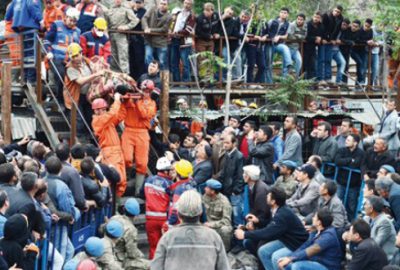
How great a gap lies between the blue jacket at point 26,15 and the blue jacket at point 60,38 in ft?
2.05

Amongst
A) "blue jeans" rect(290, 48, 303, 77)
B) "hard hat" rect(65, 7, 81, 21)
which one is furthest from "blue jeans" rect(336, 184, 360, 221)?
"hard hat" rect(65, 7, 81, 21)

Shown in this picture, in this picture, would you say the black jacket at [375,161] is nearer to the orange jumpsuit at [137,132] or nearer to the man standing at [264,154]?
the man standing at [264,154]

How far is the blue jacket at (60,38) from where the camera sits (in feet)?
50.5

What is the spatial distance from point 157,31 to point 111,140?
3.78m

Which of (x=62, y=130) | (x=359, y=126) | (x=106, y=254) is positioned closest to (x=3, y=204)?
(x=106, y=254)

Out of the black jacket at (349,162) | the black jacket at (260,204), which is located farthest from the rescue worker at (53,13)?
the black jacket at (349,162)

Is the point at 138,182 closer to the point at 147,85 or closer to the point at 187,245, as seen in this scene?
the point at 147,85

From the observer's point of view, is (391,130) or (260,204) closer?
(260,204)

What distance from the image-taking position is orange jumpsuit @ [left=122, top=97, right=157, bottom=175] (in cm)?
1466

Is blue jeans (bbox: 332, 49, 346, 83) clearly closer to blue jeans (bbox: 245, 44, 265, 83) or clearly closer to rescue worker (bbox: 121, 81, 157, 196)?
blue jeans (bbox: 245, 44, 265, 83)

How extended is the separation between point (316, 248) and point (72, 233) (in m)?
3.27

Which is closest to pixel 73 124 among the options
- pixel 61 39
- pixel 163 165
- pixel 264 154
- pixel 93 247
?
pixel 61 39

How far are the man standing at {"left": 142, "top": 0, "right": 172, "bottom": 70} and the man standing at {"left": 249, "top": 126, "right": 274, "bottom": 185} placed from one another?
130 inches

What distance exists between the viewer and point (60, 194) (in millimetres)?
11320
